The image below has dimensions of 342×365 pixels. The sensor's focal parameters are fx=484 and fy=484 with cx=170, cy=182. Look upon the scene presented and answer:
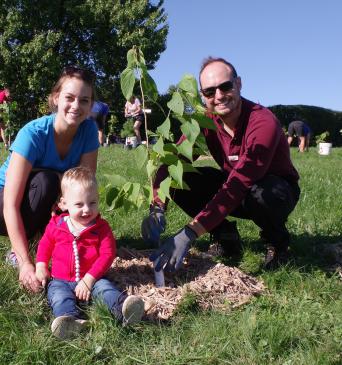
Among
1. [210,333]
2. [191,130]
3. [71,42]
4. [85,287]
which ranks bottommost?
[210,333]

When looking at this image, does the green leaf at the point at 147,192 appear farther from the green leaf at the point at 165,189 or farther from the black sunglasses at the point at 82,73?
the black sunglasses at the point at 82,73

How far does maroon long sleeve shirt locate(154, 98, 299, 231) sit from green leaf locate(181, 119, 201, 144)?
45 centimetres

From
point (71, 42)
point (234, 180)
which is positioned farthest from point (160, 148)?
point (71, 42)

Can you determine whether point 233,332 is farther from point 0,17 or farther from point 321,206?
point 0,17

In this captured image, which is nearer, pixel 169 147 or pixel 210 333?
pixel 210 333

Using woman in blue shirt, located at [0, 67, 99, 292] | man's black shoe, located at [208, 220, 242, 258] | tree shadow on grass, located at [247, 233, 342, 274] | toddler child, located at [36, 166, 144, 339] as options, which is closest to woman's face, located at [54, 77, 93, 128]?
woman in blue shirt, located at [0, 67, 99, 292]

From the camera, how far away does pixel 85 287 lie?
227cm

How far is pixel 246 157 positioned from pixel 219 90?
→ 410 mm

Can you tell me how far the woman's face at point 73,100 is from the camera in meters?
2.64

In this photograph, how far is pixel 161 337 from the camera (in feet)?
6.75

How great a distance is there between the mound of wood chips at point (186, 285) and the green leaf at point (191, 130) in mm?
757

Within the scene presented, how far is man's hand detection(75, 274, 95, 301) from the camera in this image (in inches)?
88.7

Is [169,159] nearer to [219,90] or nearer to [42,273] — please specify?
[219,90]

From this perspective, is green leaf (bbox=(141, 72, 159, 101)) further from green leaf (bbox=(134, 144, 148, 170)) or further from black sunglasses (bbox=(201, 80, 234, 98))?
black sunglasses (bbox=(201, 80, 234, 98))
